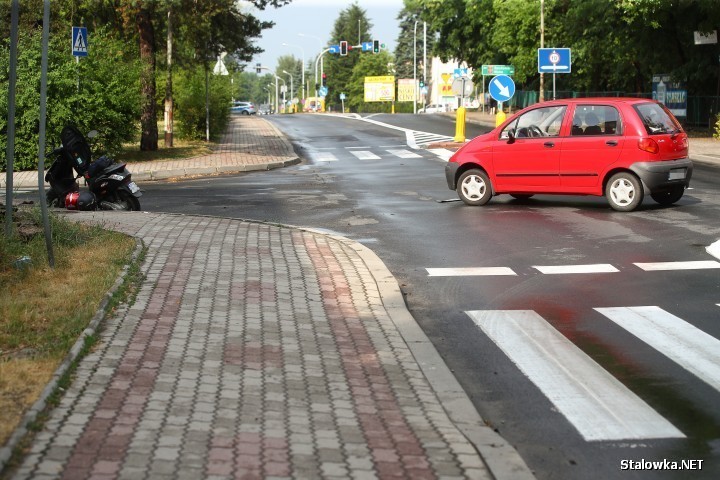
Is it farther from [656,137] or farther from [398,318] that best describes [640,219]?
[398,318]

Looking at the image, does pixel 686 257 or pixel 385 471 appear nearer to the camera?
pixel 385 471

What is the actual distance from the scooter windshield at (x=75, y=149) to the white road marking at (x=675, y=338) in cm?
898

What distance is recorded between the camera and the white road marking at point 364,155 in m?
30.1

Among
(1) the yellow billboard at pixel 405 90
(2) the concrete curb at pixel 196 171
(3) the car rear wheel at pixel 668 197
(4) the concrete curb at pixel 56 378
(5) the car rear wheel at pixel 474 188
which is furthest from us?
(1) the yellow billboard at pixel 405 90

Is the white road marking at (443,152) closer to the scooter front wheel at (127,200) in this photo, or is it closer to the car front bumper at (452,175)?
the car front bumper at (452,175)

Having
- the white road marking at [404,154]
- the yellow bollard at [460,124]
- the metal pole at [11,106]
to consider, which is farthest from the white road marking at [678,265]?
the yellow bollard at [460,124]

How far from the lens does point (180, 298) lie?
28.1 ft

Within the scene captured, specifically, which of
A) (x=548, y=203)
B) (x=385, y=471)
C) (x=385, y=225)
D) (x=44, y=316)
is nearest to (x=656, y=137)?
(x=548, y=203)

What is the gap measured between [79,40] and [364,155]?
34.0 ft

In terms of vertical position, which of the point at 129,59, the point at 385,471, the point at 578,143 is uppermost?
the point at 129,59

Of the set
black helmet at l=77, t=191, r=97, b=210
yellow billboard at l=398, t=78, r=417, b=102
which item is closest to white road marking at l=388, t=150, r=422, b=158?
black helmet at l=77, t=191, r=97, b=210

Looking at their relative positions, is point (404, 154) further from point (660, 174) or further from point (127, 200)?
point (660, 174)

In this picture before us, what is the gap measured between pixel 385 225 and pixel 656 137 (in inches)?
161

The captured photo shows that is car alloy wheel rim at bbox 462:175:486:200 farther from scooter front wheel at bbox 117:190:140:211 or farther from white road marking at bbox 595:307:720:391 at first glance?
white road marking at bbox 595:307:720:391
